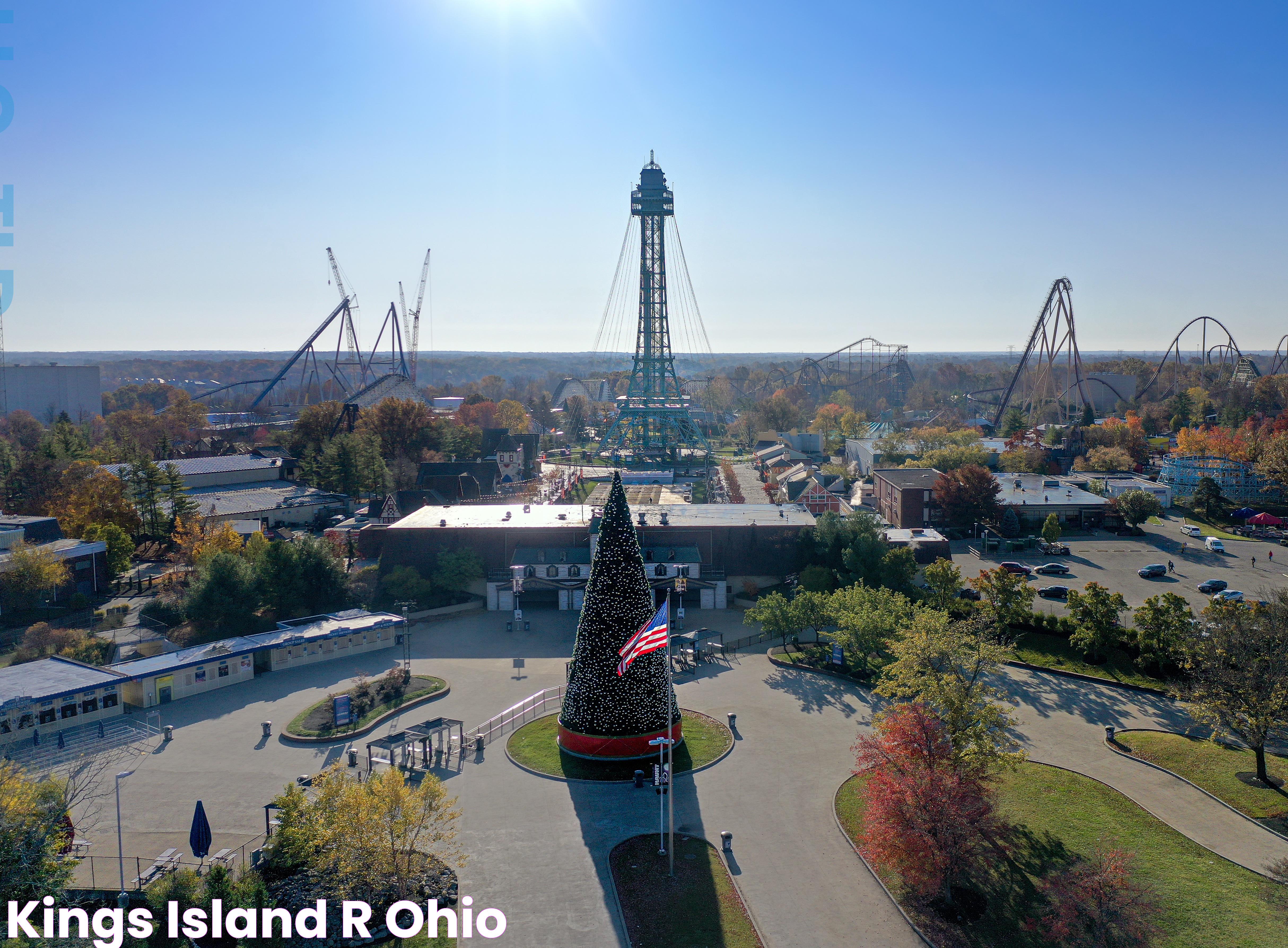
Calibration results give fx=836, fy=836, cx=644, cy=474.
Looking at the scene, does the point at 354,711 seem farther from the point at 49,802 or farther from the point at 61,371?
the point at 61,371

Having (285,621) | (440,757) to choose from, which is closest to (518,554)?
(285,621)

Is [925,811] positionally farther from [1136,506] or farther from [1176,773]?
[1136,506]

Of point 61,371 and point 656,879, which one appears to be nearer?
point 656,879

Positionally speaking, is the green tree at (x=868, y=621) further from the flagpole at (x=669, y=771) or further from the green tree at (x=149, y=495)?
the green tree at (x=149, y=495)

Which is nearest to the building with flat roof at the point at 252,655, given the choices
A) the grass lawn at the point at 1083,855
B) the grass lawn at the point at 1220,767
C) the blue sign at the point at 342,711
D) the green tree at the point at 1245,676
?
the blue sign at the point at 342,711

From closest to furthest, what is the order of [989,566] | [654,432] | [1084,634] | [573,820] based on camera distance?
[573,820] → [1084,634] → [989,566] → [654,432]

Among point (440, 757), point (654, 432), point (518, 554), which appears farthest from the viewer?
point (654, 432)

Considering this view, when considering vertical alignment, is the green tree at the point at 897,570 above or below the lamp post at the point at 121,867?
above

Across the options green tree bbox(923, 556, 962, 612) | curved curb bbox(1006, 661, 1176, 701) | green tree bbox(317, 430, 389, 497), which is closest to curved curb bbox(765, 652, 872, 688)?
green tree bbox(923, 556, 962, 612)
